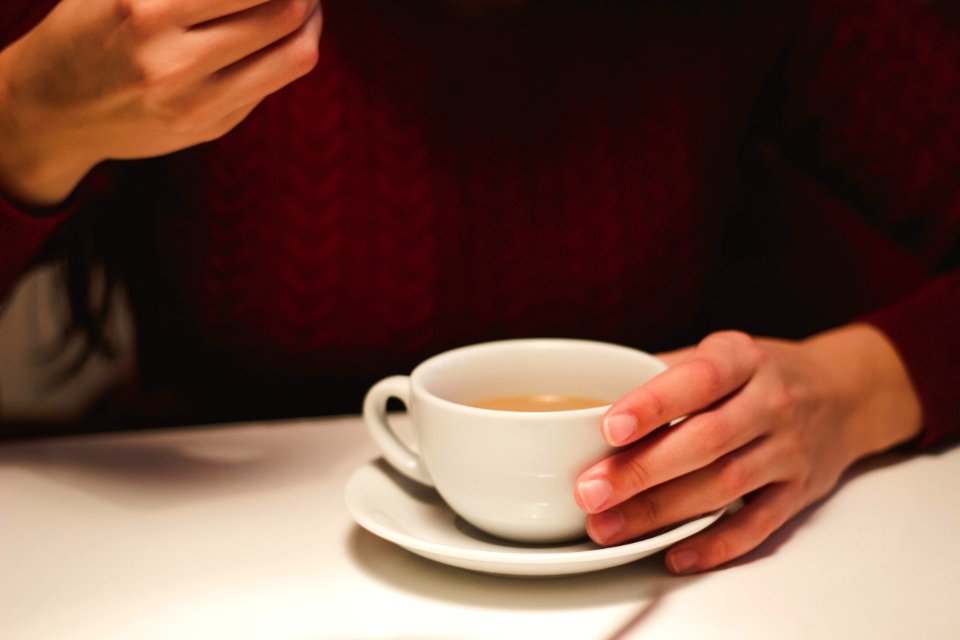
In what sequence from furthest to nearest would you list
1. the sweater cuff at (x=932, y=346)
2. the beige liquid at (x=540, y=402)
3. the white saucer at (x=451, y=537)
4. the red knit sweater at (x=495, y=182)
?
the red knit sweater at (x=495, y=182)
the sweater cuff at (x=932, y=346)
the beige liquid at (x=540, y=402)
the white saucer at (x=451, y=537)

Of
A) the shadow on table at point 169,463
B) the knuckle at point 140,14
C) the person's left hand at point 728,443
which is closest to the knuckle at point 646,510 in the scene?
the person's left hand at point 728,443

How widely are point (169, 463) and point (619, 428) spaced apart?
A: 0.36 metres

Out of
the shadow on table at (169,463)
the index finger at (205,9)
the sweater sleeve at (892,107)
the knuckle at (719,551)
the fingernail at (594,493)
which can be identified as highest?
the index finger at (205,9)

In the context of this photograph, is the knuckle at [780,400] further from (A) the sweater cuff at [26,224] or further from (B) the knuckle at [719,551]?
(A) the sweater cuff at [26,224]

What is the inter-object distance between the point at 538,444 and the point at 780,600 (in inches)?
5.9

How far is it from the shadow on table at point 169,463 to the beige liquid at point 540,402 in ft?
0.51

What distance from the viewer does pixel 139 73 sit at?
49 cm

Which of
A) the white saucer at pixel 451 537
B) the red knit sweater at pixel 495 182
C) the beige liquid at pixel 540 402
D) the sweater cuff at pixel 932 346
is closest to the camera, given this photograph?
the white saucer at pixel 451 537

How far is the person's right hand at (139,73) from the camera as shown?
478 millimetres

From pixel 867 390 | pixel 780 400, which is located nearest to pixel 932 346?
pixel 867 390

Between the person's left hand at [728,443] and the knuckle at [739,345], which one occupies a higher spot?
the knuckle at [739,345]

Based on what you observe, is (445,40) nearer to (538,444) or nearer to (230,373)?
(230,373)

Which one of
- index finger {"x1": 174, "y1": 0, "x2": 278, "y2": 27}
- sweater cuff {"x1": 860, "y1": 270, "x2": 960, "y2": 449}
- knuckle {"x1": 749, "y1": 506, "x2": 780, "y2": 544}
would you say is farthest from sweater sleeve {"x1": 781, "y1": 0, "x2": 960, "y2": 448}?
index finger {"x1": 174, "y1": 0, "x2": 278, "y2": 27}

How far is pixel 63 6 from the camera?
0.53m
